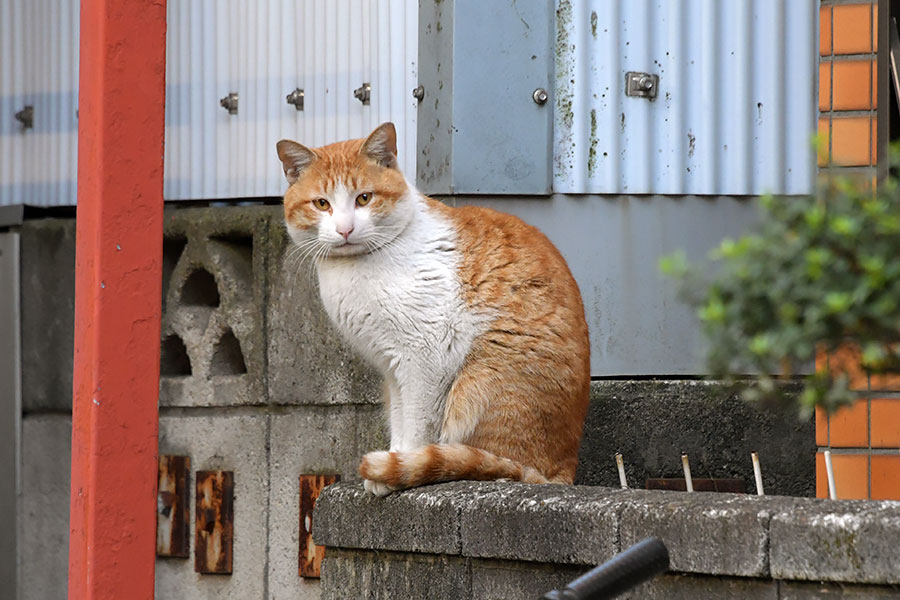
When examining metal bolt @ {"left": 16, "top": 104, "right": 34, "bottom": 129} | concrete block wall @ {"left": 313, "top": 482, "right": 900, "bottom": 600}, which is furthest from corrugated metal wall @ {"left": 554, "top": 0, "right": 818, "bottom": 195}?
metal bolt @ {"left": 16, "top": 104, "right": 34, "bottom": 129}

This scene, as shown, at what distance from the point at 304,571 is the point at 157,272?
166 centimetres

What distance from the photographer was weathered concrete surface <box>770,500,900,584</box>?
240 cm

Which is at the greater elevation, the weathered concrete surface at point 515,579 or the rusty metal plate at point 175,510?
the weathered concrete surface at point 515,579

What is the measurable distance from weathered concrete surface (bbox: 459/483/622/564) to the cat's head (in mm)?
1048

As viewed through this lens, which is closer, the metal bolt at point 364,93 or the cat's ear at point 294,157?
the cat's ear at point 294,157

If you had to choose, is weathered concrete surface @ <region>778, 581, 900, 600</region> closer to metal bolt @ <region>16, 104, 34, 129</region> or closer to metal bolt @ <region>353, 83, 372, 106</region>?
metal bolt @ <region>353, 83, 372, 106</region>

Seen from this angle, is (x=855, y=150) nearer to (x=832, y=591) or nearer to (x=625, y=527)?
(x=625, y=527)

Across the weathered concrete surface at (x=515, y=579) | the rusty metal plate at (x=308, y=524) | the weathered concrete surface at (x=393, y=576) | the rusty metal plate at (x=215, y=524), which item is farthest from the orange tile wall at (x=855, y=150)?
the rusty metal plate at (x=215, y=524)

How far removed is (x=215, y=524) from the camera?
5398 millimetres

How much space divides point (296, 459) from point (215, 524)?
1.76ft

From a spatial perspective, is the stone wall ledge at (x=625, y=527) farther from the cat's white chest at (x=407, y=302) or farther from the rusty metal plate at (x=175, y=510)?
the rusty metal plate at (x=175, y=510)

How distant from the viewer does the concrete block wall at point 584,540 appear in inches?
97.3

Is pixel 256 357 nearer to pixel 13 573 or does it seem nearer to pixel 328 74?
pixel 328 74

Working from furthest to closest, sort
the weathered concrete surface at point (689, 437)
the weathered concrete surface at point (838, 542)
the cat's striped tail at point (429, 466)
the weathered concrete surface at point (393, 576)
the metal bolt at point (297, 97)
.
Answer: the metal bolt at point (297, 97) → the weathered concrete surface at point (689, 437) → the cat's striped tail at point (429, 466) → the weathered concrete surface at point (393, 576) → the weathered concrete surface at point (838, 542)
